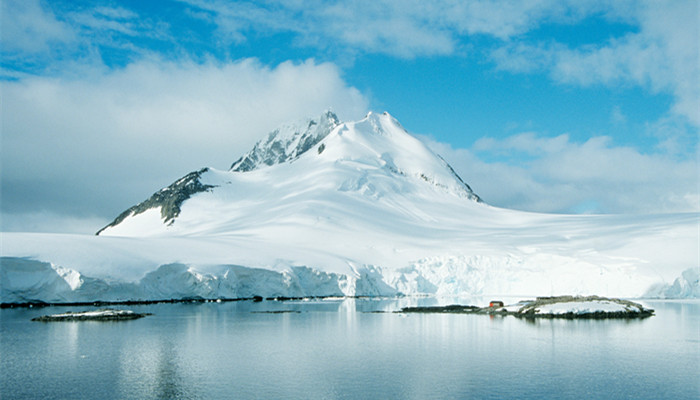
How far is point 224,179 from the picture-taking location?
321ft

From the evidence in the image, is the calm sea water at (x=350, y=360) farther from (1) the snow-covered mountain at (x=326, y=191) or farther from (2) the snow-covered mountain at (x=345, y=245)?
(1) the snow-covered mountain at (x=326, y=191)

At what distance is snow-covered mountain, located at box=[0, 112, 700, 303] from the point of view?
1854 inches

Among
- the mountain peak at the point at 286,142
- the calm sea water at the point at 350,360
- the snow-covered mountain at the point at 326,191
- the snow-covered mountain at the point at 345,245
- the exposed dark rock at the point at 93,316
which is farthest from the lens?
the mountain peak at the point at 286,142

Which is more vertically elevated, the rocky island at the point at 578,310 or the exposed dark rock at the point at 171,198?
the exposed dark rock at the point at 171,198

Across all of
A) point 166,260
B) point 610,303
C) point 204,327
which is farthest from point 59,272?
point 610,303

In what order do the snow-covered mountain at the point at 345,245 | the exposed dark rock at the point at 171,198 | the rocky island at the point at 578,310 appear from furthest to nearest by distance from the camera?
the exposed dark rock at the point at 171,198 < the snow-covered mountain at the point at 345,245 < the rocky island at the point at 578,310

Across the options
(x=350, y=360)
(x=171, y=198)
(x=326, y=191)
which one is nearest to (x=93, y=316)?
(x=350, y=360)

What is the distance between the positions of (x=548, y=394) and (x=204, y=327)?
19.3 metres

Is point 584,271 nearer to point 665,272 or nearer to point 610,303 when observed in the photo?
point 665,272

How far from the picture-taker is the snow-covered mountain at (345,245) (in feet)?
155

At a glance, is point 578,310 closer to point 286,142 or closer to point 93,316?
point 93,316

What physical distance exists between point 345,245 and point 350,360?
46254 mm

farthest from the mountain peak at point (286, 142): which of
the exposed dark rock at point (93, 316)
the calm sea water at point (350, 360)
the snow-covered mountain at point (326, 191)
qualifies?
the calm sea water at point (350, 360)

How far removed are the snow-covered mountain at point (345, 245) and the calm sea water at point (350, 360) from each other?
50.1 feet
